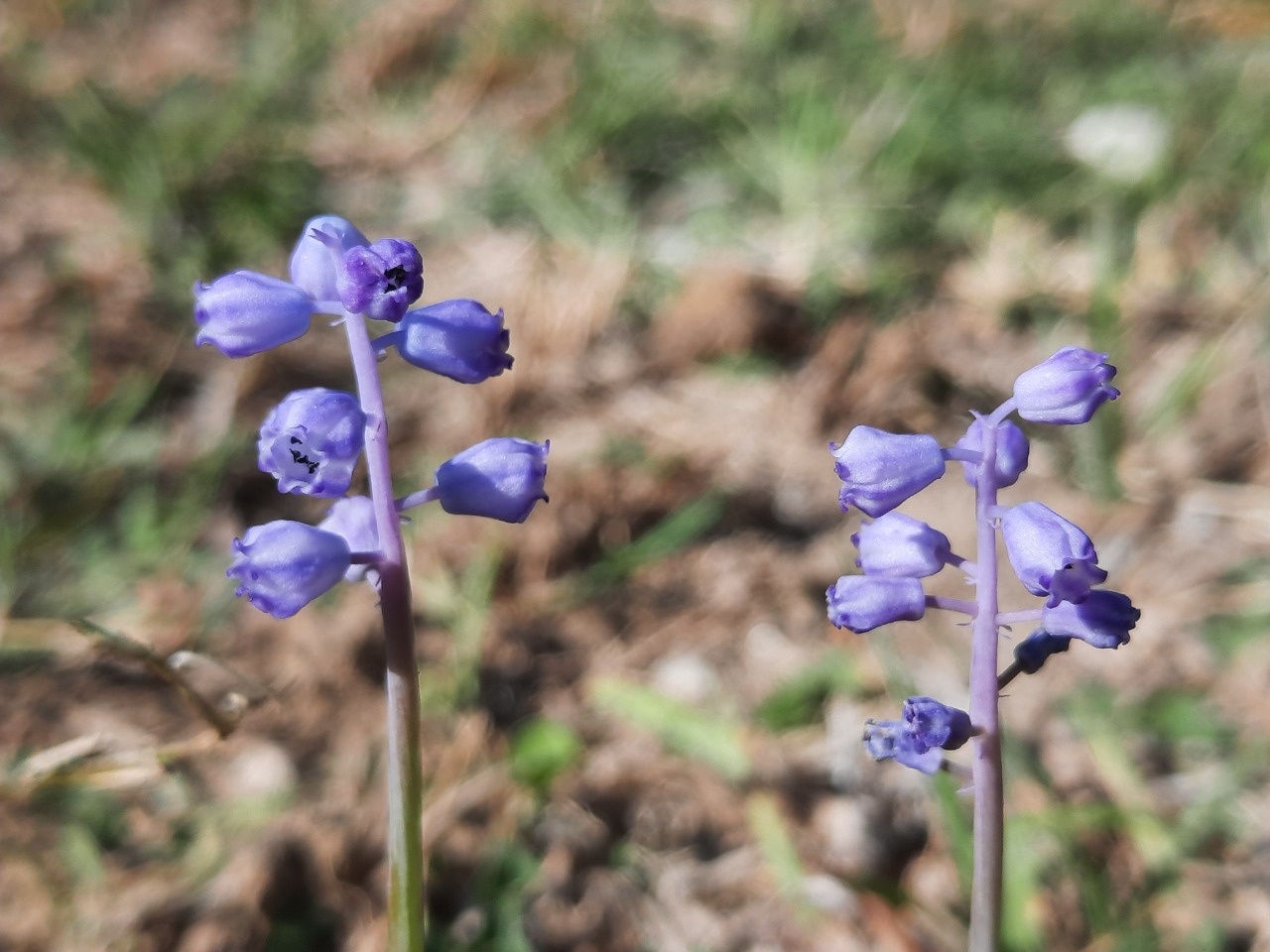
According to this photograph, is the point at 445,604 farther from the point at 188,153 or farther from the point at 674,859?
the point at 188,153

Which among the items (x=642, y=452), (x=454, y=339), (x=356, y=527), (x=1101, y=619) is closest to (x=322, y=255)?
(x=454, y=339)

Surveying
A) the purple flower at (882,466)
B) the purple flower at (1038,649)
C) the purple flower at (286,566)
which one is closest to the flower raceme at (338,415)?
the purple flower at (286,566)

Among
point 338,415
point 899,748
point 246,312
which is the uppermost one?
point 246,312

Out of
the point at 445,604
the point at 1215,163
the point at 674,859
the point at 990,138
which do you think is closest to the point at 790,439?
the point at 445,604

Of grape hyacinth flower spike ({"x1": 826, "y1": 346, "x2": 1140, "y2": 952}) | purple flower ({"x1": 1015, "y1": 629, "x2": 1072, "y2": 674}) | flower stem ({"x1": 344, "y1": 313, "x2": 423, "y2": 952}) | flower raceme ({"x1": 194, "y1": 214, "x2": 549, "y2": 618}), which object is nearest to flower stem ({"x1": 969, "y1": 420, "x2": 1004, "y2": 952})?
grape hyacinth flower spike ({"x1": 826, "y1": 346, "x2": 1140, "y2": 952})

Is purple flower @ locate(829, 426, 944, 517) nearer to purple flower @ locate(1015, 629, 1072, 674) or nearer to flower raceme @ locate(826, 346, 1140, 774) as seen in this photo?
flower raceme @ locate(826, 346, 1140, 774)

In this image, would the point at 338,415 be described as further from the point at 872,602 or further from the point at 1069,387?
the point at 1069,387

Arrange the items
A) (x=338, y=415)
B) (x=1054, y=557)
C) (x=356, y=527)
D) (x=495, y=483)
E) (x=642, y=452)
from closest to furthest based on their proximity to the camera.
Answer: (x=1054, y=557) → (x=338, y=415) → (x=495, y=483) → (x=356, y=527) → (x=642, y=452)
